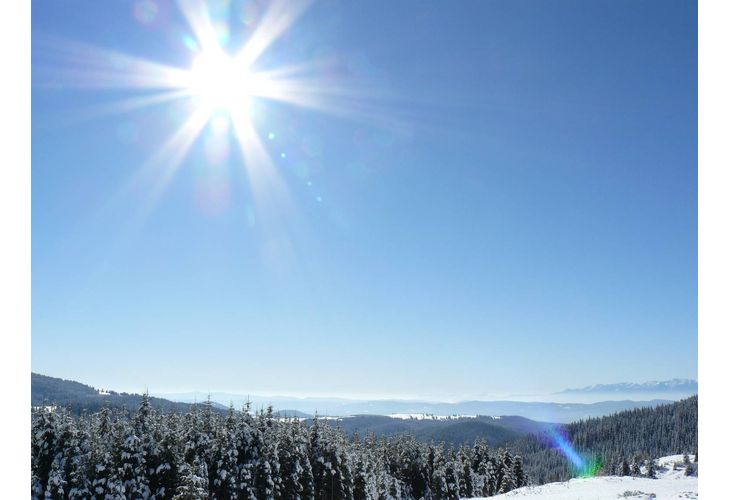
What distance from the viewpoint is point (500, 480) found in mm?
81375

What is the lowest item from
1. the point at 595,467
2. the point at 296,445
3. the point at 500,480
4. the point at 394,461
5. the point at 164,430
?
the point at 595,467

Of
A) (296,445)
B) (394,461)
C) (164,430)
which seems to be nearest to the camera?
(164,430)
